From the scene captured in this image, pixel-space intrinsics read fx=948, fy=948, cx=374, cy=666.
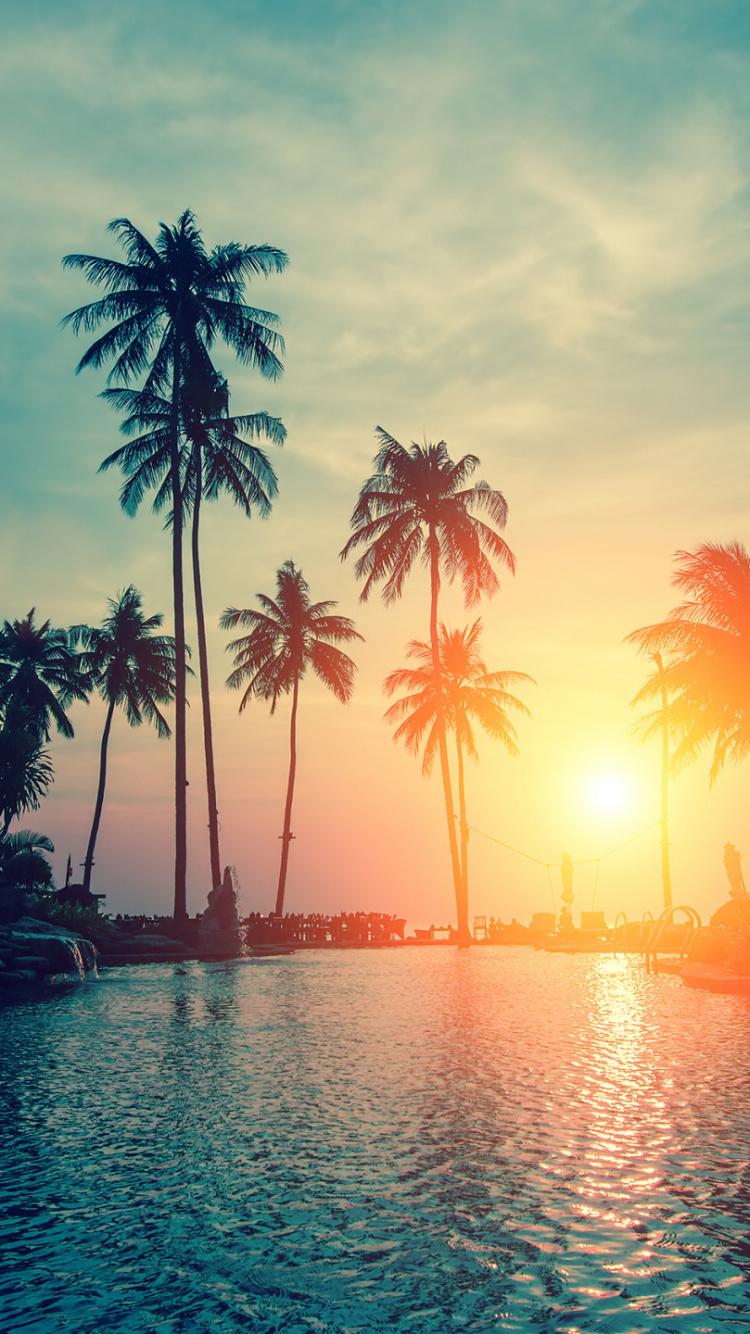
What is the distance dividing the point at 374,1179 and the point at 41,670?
44576mm

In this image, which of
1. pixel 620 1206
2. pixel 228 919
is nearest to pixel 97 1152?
pixel 620 1206

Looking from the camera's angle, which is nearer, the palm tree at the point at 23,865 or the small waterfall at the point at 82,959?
the small waterfall at the point at 82,959

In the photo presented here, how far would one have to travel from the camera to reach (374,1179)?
18.5 feet

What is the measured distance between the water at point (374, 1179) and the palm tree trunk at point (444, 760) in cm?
2337

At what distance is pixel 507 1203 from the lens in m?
5.16

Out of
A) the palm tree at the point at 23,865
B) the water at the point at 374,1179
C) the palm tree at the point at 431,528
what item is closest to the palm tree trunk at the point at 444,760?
the palm tree at the point at 431,528

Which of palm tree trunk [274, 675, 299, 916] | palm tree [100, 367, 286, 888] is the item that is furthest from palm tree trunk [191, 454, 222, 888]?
palm tree trunk [274, 675, 299, 916]

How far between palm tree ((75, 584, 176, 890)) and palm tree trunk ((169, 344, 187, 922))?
13822 millimetres

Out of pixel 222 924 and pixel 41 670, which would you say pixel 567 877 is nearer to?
pixel 222 924

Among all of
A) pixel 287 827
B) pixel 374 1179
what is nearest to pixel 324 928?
pixel 287 827

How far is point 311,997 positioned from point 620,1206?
11980 mm

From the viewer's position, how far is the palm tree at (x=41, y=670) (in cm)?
4494

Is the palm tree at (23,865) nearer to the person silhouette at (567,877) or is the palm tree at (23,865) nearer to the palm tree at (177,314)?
the palm tree at (177,314)

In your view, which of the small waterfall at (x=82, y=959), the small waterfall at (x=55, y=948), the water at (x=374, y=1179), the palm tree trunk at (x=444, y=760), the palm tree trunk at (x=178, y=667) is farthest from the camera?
the palm tree trunk at (x=444, y=760)
